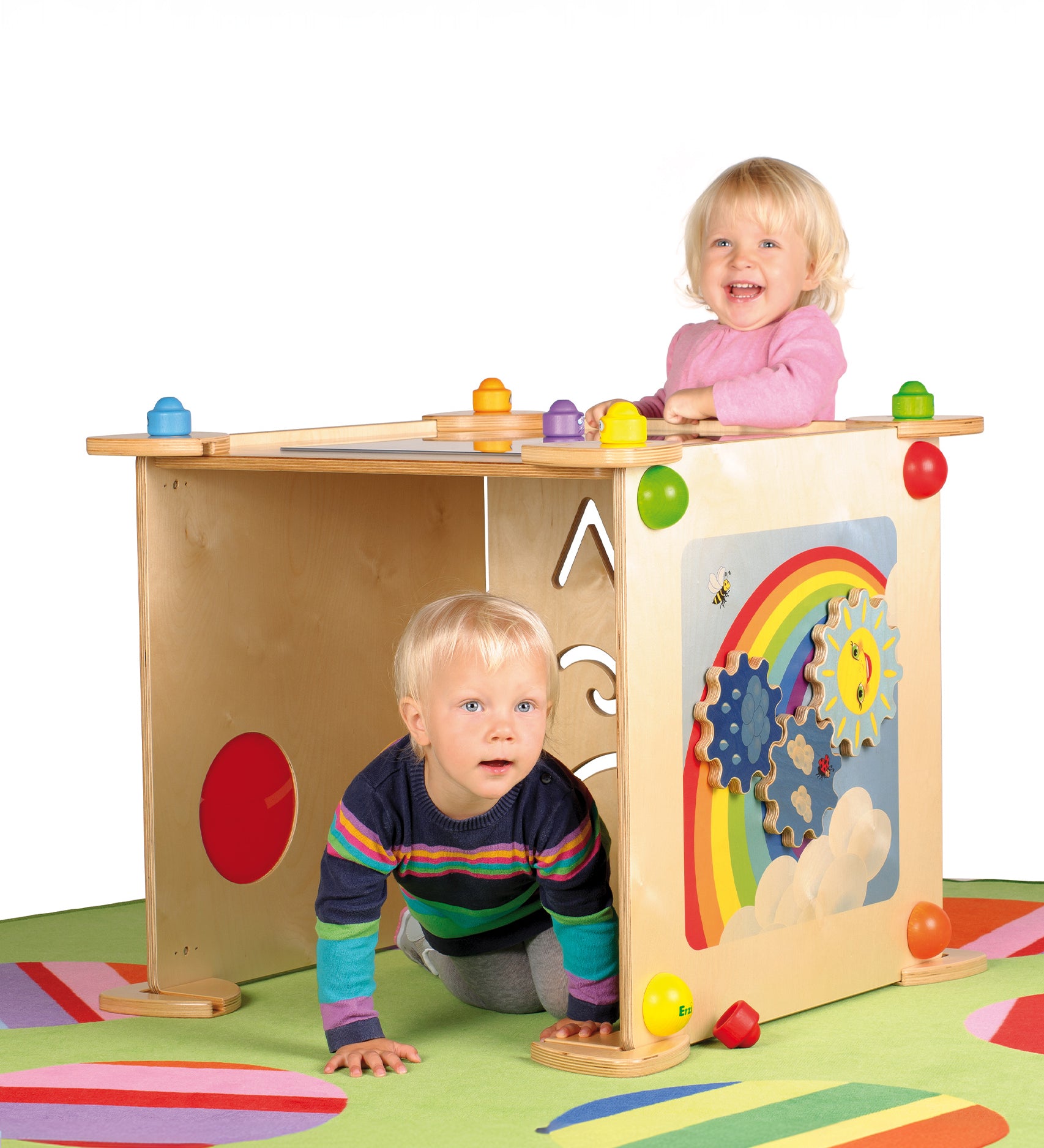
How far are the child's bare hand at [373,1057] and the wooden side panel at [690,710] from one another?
332 mm

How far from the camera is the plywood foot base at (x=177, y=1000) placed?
333cm

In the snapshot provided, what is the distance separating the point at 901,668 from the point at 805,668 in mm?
262

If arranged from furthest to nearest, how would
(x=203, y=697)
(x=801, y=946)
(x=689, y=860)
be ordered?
(x=203, y=697) → (x=801, y=946) → (x=689, y=860)

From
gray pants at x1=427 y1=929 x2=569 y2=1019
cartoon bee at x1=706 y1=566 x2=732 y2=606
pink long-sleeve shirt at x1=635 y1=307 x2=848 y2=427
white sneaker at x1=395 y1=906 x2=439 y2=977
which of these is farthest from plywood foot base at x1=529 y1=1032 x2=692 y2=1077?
pink long-sleeve shirt at x1=635 y1=307 x2=848 y2=427

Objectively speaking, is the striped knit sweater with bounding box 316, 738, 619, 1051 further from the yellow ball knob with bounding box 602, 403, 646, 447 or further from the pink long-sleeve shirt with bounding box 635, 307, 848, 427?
the pink long-sleeve shirt with bounding box 635, 307, 848, 427

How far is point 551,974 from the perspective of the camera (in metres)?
3.19

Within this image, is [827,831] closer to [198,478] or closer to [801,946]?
[801,946]

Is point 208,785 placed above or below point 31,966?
above

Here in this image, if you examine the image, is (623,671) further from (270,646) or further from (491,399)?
(491,399)

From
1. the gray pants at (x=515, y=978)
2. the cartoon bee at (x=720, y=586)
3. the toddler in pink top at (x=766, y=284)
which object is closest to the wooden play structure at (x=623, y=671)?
the cartoon bee at (x=720, y=586)

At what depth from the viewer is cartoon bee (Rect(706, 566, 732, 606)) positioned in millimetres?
3061

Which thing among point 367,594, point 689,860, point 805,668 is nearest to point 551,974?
point 689,860

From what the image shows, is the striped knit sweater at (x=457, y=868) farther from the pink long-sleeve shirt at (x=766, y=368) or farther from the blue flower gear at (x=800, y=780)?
the pink long-sleeve shirt at (x=766, y=368)

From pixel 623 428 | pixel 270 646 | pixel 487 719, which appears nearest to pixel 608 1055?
pixel 487 719
